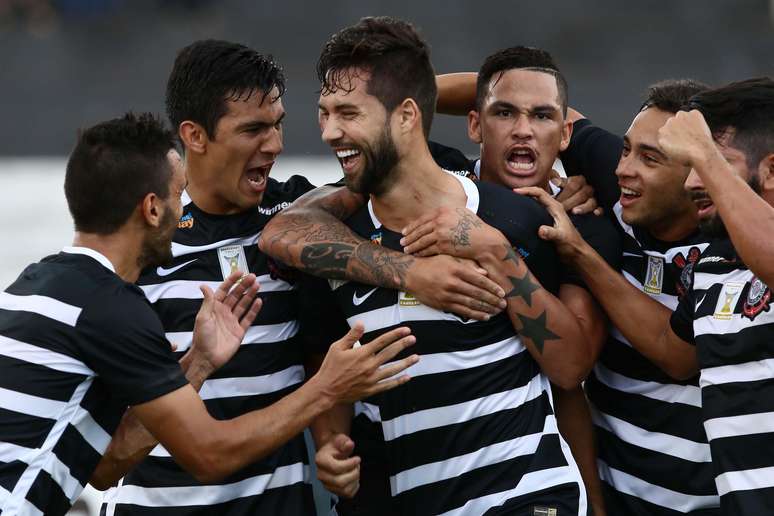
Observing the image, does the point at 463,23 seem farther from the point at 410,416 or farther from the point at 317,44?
the point at 410,416

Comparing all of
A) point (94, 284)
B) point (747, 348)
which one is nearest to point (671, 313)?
point (747, 348)

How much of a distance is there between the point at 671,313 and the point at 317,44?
1588cm

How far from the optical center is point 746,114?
4.22 metres

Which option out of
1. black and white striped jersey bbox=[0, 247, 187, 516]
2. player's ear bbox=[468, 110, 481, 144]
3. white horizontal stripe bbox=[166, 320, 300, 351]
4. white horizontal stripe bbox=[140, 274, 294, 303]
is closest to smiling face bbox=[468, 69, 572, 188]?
player's ear bbox=[468, 110, 481, 144]

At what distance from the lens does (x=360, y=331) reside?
421 cm

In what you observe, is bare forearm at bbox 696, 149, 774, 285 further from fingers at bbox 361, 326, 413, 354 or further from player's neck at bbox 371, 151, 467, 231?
fingers at bbox 361, 326, 413, 354

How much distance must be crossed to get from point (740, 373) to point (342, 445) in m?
1.43

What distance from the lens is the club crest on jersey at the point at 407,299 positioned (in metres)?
4.40

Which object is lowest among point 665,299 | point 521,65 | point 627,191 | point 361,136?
point 665,299

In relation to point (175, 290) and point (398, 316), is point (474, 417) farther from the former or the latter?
point (175, 290)

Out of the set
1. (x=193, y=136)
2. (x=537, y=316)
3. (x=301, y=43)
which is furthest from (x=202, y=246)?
(x=301, y=43)

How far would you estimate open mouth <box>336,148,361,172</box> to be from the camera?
177 inches

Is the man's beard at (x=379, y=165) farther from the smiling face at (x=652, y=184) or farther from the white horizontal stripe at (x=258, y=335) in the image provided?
the smiling face at (x=652, y=184)

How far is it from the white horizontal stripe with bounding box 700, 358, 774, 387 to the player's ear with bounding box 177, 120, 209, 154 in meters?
2.18
